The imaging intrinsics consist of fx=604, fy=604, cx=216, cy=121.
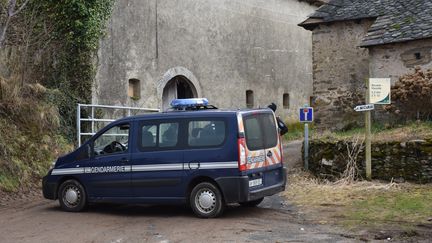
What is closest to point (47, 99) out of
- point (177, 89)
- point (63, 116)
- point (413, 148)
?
point (63, 116)

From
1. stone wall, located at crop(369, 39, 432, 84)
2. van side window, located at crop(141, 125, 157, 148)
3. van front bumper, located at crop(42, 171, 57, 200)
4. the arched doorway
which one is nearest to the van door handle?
van side window, located at crop(141, 125, 157, 148)

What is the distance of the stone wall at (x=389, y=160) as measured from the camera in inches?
466

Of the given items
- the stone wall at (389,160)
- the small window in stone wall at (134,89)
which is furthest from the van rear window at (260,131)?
the small window in stone wall at (134,89)

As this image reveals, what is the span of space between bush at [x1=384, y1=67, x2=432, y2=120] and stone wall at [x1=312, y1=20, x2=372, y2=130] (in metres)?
2.84

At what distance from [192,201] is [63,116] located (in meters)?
7.51

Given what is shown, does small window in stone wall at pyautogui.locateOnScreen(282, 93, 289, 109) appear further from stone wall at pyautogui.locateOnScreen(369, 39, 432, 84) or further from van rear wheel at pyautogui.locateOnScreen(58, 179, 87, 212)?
van rear wheel at pyautogui.locateOnScreen(58, 179, 87, 212)

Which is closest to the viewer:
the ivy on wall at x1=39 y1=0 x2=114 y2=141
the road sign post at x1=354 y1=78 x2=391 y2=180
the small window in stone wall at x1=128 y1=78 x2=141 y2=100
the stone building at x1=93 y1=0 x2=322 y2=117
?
the road sign post at x1=354 y1=78 x2=391 y2=180

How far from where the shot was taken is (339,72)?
19.9 metres

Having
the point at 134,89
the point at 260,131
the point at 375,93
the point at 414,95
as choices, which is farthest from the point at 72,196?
the point at 414,95

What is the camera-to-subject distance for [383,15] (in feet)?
61.3

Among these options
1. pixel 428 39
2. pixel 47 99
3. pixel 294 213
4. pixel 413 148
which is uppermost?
pixel 428 39

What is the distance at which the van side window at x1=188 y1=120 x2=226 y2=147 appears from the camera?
32.3ft

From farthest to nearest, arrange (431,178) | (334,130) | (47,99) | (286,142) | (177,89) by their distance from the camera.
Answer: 1. (286,142)
2. (177,89)
3. (334,130)
4. (47,99)
5. (431,178)

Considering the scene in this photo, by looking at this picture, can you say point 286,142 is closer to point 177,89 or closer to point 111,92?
point 177,89
